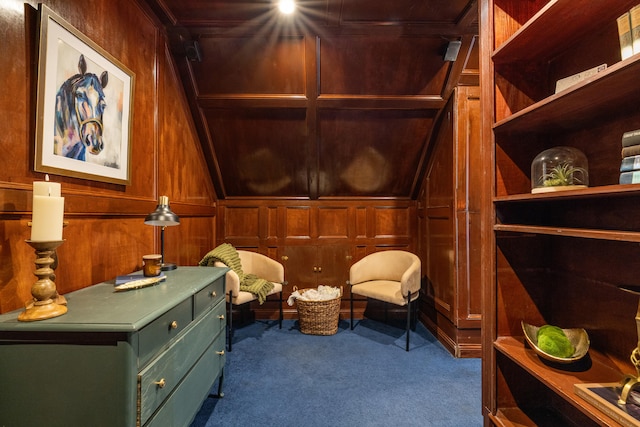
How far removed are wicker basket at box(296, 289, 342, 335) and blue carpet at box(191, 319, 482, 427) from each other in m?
0.07

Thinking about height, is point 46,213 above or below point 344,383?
above

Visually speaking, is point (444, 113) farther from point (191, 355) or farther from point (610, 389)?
point (191, 355)

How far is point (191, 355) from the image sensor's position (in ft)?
4.84

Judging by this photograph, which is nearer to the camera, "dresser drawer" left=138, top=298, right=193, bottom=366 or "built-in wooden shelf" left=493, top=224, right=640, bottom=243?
"built-in wooden shelf" left=493, top=224, right=640, bottom=243

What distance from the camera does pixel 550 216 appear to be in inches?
55.9

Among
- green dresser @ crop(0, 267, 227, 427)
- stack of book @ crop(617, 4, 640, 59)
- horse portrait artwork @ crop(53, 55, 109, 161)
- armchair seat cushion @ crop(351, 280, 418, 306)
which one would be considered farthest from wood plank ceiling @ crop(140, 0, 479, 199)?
green dresser @ crop(0, 267, 227, 427)

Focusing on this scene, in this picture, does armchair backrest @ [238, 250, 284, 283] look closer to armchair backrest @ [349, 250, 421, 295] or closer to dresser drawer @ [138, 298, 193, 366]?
armchair backrest @ [349, 250, 421, 295]

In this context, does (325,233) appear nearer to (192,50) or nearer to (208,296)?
(208,296)

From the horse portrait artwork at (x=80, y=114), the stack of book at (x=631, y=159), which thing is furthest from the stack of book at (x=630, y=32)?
the horse portrait artwork at (x=80, y=114)

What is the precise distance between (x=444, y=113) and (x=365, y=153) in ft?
2.85

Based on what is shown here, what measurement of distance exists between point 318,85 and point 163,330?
2280 millimetres

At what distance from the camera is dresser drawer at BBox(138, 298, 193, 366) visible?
1.07m

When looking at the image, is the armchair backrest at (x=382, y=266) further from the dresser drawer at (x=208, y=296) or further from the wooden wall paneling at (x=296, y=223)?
the dresser drawer at (x=208, y=296)

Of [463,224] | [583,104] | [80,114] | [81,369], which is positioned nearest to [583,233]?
[583,104]
